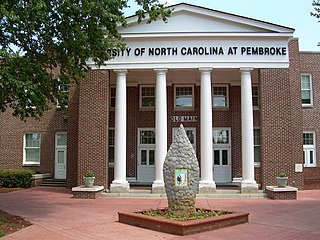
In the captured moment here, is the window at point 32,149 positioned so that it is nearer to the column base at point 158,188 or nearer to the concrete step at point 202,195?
the concrete step at point 202,195

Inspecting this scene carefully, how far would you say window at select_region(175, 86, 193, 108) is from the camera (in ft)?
81.5

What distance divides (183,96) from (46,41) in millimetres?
13082

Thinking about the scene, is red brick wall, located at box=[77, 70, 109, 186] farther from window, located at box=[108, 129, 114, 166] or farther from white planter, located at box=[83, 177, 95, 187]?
window, located at box=[108, 129, 114, 166]

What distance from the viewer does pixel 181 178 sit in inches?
444

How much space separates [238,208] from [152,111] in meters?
11.2

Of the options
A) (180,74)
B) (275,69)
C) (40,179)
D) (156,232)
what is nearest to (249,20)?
(275,69)

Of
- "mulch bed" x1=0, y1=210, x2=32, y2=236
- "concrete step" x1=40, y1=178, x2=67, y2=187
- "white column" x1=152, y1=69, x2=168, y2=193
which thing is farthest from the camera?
"concrete step" x1=40, y1=178, x2=67, y2=187

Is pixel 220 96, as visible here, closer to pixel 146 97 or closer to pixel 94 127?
pixel 146 97

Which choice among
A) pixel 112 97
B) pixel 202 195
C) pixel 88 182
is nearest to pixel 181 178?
pixel 202 195

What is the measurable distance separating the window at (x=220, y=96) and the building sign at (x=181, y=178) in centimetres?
1399

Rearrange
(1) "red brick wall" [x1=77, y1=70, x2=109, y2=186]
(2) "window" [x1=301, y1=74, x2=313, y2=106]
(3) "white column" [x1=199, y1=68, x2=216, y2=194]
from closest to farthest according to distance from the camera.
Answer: (3) "white column" [x1=199, y1=68, x2=216, y2=194], (1) "red brick wall" [x1=77, y1=70, x2=109, y2=186], (2) "window" [x1=301, y1=74, x2=313, y2=106]

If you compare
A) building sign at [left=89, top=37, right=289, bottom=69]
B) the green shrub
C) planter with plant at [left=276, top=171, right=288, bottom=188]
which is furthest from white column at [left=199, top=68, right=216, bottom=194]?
the green shrub

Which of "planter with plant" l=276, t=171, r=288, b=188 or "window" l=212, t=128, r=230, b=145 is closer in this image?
"planter with plant" l=276, t=171, r=288, b=188

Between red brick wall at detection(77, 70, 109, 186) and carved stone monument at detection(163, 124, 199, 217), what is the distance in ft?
29.5
